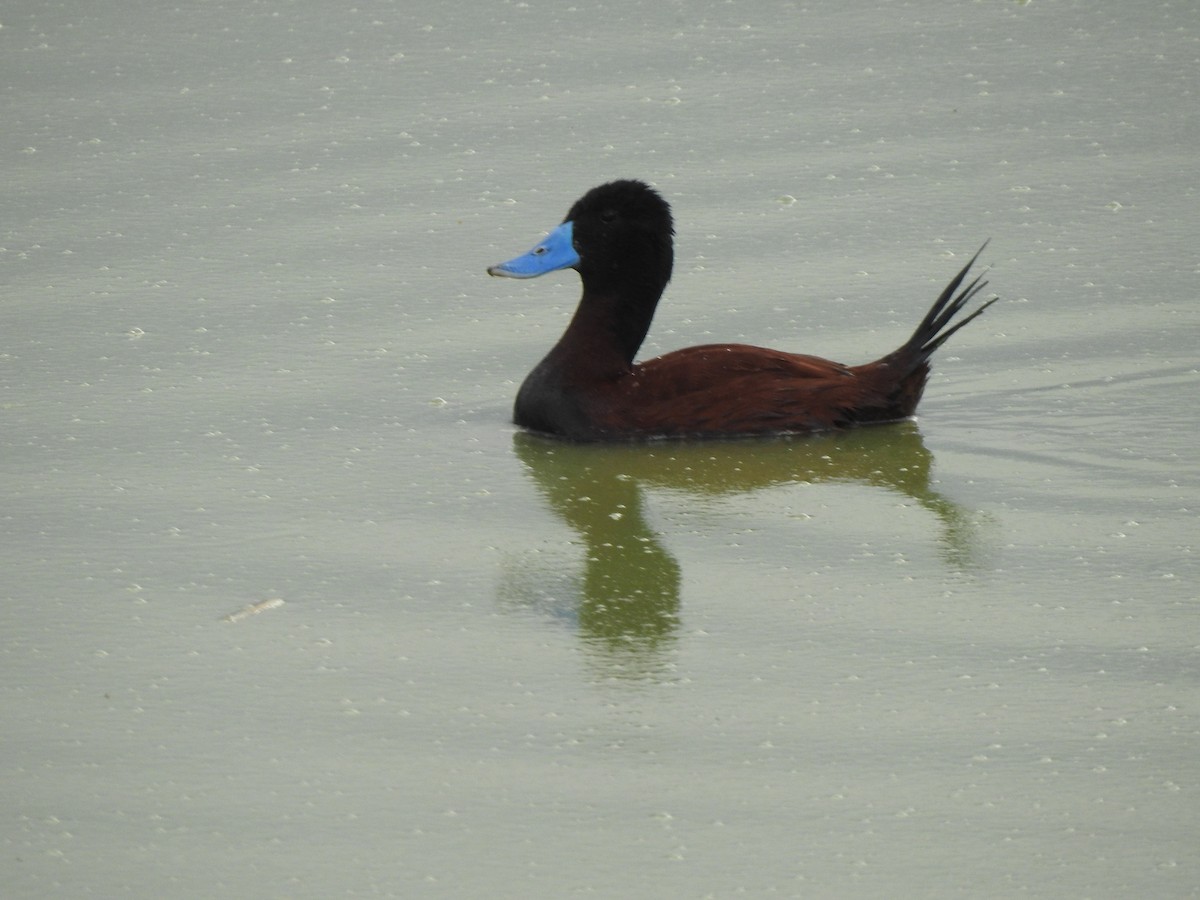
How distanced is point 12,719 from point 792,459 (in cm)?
224

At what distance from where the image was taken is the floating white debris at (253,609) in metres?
4.20

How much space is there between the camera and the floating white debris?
4.20m

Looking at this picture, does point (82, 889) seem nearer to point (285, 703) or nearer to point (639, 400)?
point (285, 703)

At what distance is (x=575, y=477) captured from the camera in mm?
5207

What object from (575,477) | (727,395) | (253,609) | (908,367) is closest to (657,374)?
(727,395)

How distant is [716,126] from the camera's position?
7520 millimetres

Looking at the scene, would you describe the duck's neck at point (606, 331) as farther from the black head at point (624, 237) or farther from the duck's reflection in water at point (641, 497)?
the duck's reflection in water at point (641, 497)

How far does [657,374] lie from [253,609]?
157cm

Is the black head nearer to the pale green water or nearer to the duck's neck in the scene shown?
the duck's neck

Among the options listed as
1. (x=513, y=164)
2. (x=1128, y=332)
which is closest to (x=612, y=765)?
(x=1128, y=332)

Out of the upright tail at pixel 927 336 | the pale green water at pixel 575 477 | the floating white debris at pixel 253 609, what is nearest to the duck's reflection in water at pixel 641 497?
the pale green water at pixel 575 477

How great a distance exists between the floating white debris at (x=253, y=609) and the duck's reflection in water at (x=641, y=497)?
1.52ft

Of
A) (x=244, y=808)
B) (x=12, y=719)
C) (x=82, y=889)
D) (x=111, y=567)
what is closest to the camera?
(x=82, y=889)

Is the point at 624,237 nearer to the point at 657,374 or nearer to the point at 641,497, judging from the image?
the point at 657,374
